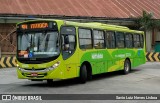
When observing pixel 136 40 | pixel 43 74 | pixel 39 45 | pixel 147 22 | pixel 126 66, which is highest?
pixel 147 22

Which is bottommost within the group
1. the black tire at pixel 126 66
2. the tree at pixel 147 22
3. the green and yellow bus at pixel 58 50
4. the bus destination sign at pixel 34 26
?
the black tire at pixel 126 66

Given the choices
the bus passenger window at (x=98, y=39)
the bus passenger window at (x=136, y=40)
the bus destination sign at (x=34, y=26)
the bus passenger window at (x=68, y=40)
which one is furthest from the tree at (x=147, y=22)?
the bus destination sign at (x=34, y=26)

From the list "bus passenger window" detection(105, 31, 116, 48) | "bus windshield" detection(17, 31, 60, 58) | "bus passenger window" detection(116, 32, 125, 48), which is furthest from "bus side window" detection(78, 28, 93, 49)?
"bus passenger window" detection(116, 32, 125, 48)

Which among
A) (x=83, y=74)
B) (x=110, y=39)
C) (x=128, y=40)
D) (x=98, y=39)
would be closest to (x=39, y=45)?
(x=83, y=74)

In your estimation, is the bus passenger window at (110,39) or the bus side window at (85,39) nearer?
the bus side window at (85,39)

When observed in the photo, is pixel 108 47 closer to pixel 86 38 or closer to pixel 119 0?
pixel 86 38

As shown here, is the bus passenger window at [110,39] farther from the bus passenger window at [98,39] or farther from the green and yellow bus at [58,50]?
the green and yellow bus at [58,50]

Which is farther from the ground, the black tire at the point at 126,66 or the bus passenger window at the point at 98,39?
the bus passenger window at the point at 98,39

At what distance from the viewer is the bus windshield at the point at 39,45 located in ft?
50.1

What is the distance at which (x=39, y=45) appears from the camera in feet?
50.6

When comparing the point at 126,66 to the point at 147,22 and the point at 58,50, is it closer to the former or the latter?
the point at 58,50

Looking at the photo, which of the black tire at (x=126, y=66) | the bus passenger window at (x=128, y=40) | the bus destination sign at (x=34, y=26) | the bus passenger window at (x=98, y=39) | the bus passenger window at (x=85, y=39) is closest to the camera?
the bus destination sign at (x=34, y=26)

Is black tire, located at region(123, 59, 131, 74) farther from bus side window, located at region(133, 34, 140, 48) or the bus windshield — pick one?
the bus windshield

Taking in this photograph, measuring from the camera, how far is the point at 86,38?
A: 17328 millimetres
